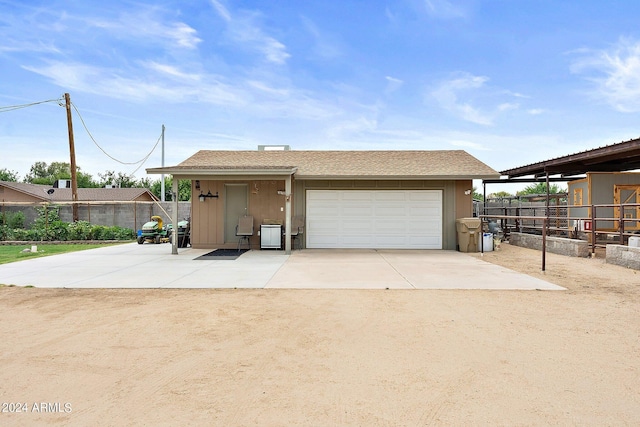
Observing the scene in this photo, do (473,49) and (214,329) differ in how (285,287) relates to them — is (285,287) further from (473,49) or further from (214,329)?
(473,49)

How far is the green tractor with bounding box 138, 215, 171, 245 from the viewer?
1354cm

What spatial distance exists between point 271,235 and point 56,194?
25205mm

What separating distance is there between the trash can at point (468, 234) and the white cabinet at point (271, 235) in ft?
19.4

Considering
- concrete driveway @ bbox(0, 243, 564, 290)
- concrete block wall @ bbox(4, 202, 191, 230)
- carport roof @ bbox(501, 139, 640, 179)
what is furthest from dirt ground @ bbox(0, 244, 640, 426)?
concrete block wall @ bbox(4, 202, 191, 230)

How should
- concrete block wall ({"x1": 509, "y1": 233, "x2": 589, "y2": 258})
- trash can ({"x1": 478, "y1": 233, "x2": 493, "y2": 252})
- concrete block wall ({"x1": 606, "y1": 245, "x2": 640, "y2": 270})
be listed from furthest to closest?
trash can ({"x1": 478, "y1": 233, "x2": 493, "y2": 252}) < concrete block wall ({"x1": 509, "y1": 233, "x2": 589, "y2": 258}) < concrete block wall ({"x1": 606, "y1": 245, "x2": 640, "y2": 270})

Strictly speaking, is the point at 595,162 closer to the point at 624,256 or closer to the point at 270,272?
the point at 624,256

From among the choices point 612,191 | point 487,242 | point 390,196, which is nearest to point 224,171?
point 390,196

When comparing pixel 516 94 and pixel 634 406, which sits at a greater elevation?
pixel 516 94

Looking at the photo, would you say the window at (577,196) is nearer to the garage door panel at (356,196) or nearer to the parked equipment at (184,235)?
the garage door panel at (356,196)

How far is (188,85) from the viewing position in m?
17.8

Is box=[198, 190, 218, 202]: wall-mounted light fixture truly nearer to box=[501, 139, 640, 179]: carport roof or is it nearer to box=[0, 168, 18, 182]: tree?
box=[501, 139, 640, 179]: carport roof

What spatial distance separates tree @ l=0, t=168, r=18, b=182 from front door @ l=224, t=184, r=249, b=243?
46047 mm

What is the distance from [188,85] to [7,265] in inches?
472

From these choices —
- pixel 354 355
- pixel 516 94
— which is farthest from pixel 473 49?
pixel 354 355
